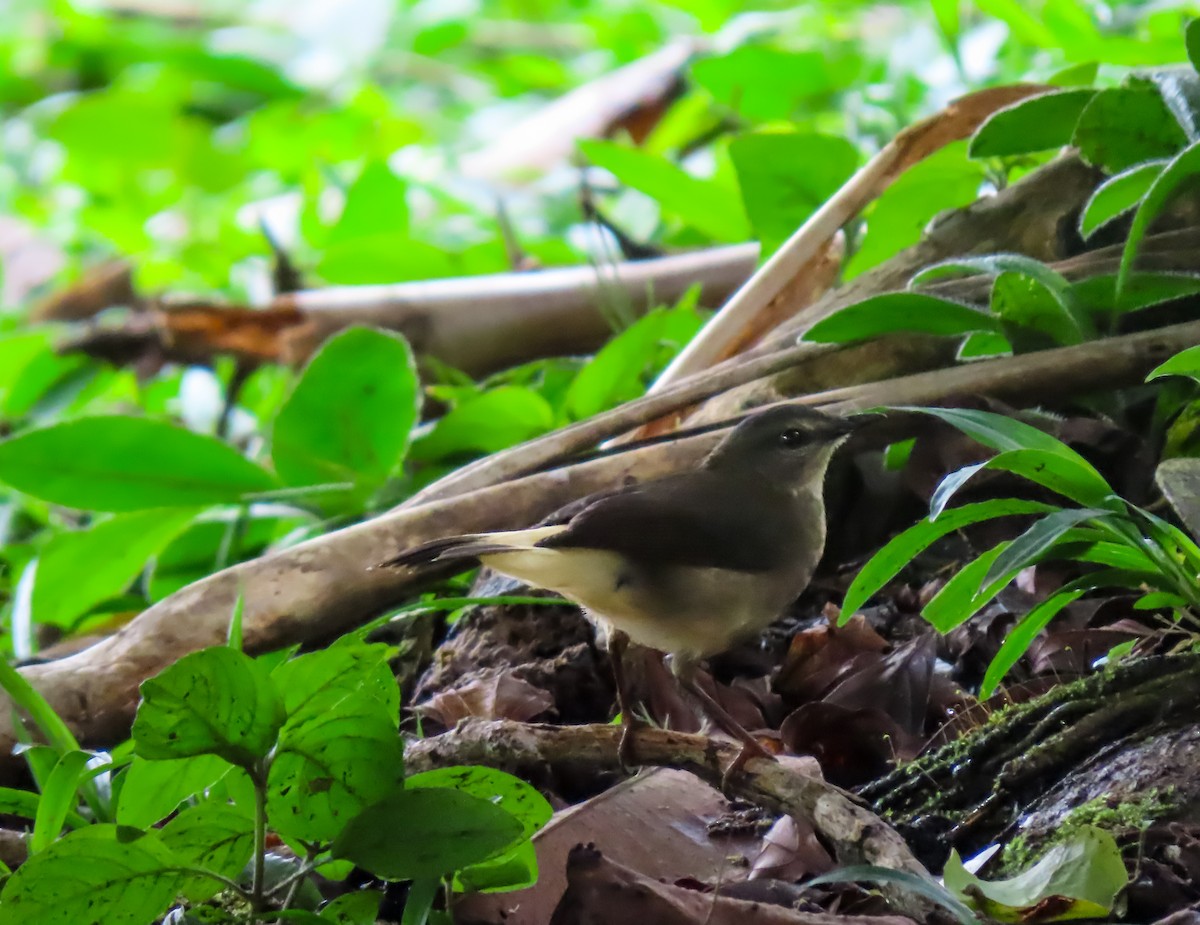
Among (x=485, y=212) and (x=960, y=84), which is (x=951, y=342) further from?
(x=485, y=212)

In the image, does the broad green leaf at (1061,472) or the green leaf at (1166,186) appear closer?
the broad green leaf at (1061,472)

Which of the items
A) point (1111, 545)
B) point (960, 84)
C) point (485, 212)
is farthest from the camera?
point (485, 212)

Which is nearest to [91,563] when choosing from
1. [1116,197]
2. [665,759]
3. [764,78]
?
[665,759]

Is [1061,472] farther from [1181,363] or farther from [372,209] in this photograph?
[372,209]

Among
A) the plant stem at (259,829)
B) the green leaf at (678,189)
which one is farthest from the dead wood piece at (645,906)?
the green leaf at (678,189)

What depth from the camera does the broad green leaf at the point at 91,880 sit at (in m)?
1.58

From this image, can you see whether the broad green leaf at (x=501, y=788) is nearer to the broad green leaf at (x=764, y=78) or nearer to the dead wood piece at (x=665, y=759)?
the dead wood piece at (x=665, y=759)

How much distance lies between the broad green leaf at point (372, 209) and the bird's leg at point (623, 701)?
115 inches

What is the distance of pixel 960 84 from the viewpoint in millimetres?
4406

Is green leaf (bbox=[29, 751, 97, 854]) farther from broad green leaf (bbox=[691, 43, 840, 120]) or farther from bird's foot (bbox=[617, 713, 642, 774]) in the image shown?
broad green leaf (bbox=[691, 43, 840, 120])

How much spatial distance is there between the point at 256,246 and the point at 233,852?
185 inches

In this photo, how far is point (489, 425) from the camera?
10.5 ft

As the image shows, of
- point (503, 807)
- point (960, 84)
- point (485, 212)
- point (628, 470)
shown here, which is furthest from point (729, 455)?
point (485, 212)

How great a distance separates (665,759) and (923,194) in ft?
5.54
